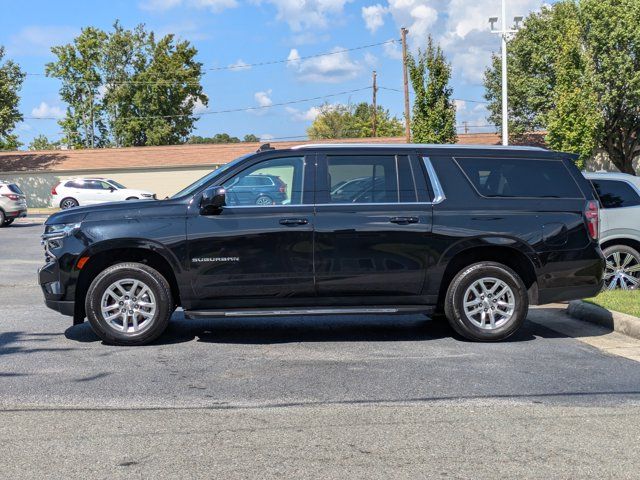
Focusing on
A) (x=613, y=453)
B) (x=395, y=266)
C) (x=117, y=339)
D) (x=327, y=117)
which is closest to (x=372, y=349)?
(x=395, y=266)

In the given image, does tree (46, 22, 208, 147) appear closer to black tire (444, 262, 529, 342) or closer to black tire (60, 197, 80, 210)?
black tire (60, 197, 80, 210)

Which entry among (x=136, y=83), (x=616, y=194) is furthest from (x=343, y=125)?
(x=616, y=194)

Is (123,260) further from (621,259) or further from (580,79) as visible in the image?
(580,79)

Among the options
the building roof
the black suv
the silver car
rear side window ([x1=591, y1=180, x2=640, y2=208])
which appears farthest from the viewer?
the building roof

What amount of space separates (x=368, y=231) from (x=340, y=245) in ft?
1.02

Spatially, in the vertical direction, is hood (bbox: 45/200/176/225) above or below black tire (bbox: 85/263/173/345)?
above

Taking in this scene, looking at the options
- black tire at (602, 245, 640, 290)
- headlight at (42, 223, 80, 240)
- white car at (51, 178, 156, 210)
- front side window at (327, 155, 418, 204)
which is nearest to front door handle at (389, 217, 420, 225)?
front side window at (327, 155, 418, 204)

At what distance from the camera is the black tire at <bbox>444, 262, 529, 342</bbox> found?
750 centimetres

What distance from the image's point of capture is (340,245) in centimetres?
732

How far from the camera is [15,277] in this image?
13.1 metres

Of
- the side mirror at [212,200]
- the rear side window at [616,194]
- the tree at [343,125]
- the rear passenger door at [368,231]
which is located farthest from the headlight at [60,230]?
the tree at [343,125]

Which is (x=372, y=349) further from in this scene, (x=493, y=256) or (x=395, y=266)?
(x=493, y=256)

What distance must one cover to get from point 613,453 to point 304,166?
418cm

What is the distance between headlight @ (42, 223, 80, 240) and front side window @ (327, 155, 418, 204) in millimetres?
2545
